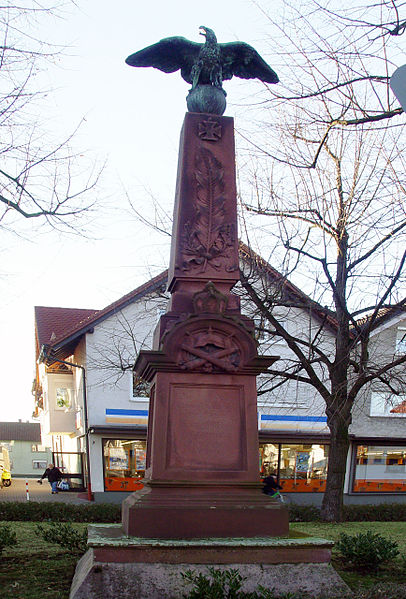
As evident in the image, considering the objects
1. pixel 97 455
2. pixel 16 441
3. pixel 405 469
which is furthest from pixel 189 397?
pixel 16 441

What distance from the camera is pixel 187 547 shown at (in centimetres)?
599

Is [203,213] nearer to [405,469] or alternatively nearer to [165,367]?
[165,367]

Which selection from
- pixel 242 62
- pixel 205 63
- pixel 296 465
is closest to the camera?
pixel 205 63

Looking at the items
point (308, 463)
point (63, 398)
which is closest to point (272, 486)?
point (308, 463)

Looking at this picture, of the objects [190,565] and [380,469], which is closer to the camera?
[190,565]

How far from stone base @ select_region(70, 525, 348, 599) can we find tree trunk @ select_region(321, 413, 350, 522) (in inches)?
412

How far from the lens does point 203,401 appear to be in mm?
6930

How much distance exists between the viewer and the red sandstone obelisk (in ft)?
21.4

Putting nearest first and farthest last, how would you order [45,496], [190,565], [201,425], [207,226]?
1. [190,565]
2. [201,425]
3. [207,226]
4. [45,496]

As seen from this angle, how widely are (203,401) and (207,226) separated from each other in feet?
Result: 6.24

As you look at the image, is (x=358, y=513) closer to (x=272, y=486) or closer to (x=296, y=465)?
(x=272, y=486)

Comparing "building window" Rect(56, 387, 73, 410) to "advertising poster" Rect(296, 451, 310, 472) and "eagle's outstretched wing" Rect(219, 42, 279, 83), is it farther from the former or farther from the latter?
"eagle's outstretched wing" Rect(219, 42, 279, 83)

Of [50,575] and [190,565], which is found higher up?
[190,565]

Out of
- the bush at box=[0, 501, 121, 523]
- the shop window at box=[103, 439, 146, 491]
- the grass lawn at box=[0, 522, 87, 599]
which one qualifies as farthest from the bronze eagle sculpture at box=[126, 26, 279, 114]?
the shop window at box=[103, 439, 146, 491]
